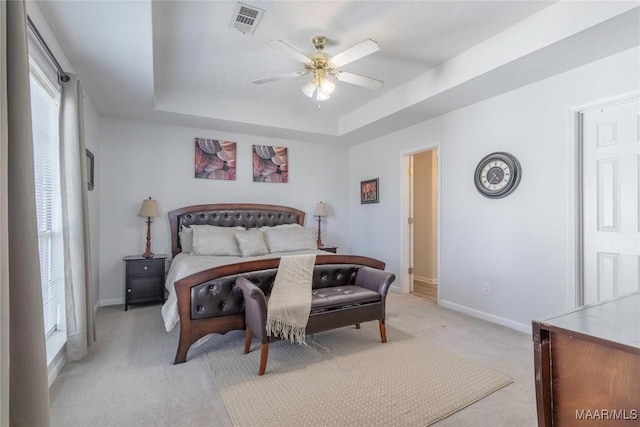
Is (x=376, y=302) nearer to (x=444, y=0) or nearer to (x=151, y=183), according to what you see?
(x=444, y=0)

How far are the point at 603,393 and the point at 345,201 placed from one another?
504 cm

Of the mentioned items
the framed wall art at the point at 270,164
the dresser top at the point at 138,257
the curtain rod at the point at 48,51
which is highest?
the curtain rod at the point at 48,51

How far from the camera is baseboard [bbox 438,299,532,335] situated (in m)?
3.19

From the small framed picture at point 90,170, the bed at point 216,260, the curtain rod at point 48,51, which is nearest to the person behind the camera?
the curtain rod at point 48,51

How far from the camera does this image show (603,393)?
883 millimetres

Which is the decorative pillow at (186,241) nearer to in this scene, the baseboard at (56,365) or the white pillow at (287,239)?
the white pillow at (287,239)

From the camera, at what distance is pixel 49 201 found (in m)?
2.45

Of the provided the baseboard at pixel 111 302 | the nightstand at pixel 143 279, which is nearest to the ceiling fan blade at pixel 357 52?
the nightstand at pixel 143 279

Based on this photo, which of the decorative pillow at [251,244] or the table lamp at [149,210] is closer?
the decorative pillow at [251,244]

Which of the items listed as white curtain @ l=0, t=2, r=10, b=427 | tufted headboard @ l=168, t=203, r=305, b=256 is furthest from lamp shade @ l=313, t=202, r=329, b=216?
white curtain @ l=0, t=2, r=10, b=427

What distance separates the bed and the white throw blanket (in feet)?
0.50

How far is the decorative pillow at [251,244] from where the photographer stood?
3.88 meters

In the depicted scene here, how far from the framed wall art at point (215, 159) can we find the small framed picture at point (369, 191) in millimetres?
2192

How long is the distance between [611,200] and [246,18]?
3.31 meters
